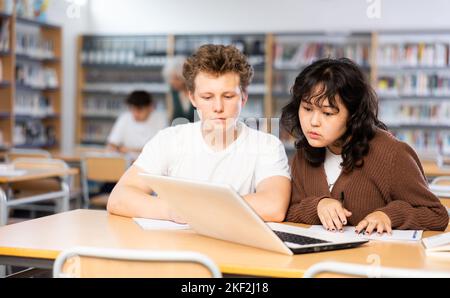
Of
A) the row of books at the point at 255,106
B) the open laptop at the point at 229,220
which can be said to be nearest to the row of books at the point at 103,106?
the row of books at the point at 255,106

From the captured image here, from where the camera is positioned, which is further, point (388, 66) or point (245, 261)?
point (388, 66)

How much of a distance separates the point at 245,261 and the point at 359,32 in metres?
6.26

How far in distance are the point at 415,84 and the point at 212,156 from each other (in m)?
5.54

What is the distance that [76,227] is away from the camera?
181cm

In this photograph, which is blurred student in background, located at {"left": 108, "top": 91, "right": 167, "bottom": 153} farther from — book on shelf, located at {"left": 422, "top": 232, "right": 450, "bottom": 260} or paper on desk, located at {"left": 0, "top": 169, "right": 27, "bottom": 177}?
book on shelf, located at {"left": 422, "top": 232, "right": 450, "bottom": 260}

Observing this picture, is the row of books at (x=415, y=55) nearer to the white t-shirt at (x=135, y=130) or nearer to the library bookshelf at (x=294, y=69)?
the library bookshelf at (x=294, y=69)

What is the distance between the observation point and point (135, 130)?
5.91 meters

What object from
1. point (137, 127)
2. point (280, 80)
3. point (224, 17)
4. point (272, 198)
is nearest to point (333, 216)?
point (272, 198)

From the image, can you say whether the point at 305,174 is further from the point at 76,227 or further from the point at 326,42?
the point at 326,42

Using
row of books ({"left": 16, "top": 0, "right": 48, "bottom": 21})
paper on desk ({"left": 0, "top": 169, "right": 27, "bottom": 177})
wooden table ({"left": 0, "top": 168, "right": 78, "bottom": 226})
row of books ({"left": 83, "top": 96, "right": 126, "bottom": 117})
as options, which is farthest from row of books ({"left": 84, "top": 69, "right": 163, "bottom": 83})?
paper on desk ({"left": 0, "top": 169, "right": 27, "bottom": 177})

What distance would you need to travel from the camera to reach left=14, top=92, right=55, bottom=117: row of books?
23.8ft

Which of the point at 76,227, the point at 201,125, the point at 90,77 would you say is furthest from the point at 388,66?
the point at 76,227

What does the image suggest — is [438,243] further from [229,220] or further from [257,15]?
[257,15]

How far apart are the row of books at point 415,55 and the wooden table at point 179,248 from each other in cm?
571
